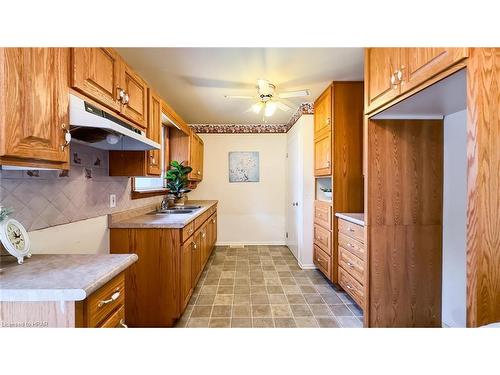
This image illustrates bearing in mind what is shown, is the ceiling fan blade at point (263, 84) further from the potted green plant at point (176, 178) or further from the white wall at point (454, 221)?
the white wall at point (454, 221)

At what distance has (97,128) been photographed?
1264mm

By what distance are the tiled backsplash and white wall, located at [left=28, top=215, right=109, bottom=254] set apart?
0.04 metres

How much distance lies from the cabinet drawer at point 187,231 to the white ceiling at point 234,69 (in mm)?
1566

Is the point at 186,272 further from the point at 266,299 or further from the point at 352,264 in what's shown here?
the point at 352,264

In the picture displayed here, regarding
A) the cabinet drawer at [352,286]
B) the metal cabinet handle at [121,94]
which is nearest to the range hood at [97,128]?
the metal cabinet handle at [121,94]

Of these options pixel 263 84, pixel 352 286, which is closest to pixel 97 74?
pixel 263 84

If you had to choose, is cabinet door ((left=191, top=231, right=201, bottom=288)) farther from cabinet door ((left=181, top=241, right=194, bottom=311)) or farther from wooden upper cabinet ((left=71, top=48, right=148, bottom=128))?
wooden upper cabinet ((left=71, top=48, right=148, bottom=128))

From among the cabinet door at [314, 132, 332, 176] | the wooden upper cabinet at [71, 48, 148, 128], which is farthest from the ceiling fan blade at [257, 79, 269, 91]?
the wooden upper cabinet at [71, 48, 148, 128]

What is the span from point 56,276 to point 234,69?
2.13 meters

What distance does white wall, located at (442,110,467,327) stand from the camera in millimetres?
1566
